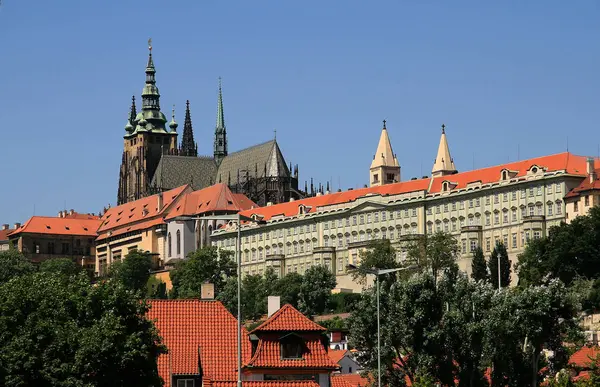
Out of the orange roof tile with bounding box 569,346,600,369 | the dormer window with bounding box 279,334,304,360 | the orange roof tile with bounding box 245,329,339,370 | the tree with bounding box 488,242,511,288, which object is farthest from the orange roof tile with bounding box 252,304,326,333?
the tree with bounding box 488,242,511,288

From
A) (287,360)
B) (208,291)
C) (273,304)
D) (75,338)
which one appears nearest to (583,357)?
(273,304)

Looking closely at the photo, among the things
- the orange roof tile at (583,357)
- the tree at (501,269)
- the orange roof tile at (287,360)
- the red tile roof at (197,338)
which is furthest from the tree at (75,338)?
the tree at (501,269)

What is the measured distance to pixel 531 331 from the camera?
3526 inches

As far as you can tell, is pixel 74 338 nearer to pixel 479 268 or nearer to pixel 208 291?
pixel 208 291

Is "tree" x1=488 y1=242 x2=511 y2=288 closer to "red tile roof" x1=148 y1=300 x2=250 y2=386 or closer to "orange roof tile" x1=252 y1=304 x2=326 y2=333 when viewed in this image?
"red tile roof" x1=148 y1=300 x2=250 y2=386

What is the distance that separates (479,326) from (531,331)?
2614mm

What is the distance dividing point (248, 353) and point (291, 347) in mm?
2116

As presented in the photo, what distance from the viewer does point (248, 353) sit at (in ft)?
257

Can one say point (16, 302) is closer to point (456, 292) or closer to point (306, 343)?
point (306, 343)

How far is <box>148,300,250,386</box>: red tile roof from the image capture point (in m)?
76.9

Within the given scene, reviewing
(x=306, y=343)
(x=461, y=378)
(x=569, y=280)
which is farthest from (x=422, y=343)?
(x=569, y=280)

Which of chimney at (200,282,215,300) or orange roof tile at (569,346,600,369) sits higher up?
chimney at (200,282,215,300)

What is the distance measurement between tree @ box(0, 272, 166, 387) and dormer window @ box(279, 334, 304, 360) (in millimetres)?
5510

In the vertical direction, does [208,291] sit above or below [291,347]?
above
